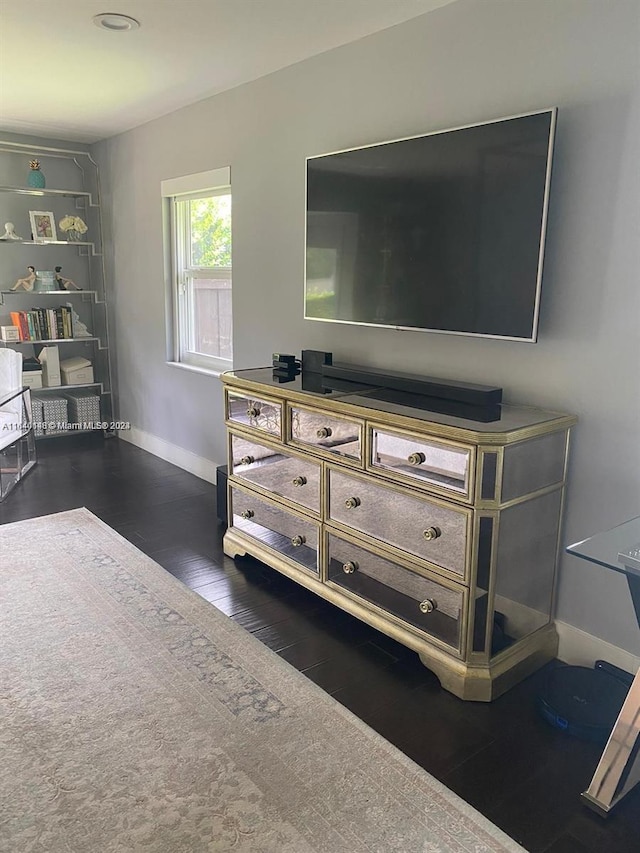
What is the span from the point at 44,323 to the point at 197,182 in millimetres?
1885

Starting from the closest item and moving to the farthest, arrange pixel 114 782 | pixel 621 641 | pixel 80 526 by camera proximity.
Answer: pixel 114 782 < pixel 621 641 < pixel 80 526

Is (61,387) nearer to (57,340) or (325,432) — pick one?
(57,340)

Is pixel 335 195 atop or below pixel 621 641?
atop

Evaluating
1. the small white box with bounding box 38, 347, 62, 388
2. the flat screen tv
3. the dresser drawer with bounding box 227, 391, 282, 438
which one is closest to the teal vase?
the small white box with bounding box 38, 347, 62, 388

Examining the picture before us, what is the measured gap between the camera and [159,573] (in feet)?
10.0

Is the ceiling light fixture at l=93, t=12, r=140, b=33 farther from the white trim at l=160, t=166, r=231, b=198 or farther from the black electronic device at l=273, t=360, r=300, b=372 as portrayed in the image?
the black electronic device at l=273, t=360, r=300, b=372

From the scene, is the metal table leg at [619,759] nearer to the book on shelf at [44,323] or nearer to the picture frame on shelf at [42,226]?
the book on shelf at [44,323]

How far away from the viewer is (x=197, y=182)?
414 centimetres

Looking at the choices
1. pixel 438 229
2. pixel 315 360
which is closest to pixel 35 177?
pixel 315 360

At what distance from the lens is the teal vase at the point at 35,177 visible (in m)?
5.09

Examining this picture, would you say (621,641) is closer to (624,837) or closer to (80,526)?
(624,837)

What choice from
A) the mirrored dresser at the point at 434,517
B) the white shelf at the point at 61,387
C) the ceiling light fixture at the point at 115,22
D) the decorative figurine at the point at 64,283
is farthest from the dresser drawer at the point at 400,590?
the decorative figurine at the point at 64,283

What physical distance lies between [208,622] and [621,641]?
4.95 ft

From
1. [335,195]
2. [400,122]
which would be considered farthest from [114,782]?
[400,122]
